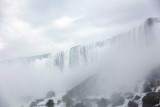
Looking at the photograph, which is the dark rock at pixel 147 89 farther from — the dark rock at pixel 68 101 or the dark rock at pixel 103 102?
the dark rock at pixel 68 101

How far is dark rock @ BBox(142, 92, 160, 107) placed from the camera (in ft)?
109

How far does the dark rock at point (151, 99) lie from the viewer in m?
33.1

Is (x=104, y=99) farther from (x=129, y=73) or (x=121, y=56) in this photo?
(x=121, y=56)

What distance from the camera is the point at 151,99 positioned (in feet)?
110

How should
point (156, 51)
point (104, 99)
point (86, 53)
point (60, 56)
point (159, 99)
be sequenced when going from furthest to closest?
point (60, 56)
point (86, 53)
point (156, 51)
point (104, 99)
point (159, 99)

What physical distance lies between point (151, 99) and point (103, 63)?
1086 inches

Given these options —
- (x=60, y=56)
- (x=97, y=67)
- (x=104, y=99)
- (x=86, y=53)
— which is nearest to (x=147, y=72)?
(x=104, y=99)

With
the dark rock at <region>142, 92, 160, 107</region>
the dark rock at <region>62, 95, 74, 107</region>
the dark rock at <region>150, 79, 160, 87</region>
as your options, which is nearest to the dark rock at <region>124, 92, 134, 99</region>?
the dark rock at <region>150, 79, 160, 87</region>

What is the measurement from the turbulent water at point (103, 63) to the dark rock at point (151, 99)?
8308 mm

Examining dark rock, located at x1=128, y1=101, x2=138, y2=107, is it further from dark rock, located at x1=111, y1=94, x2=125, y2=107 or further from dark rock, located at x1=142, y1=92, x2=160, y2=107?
dark rock, located at x1=111, y1=94, x2=125, y2=107

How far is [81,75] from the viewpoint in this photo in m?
62.9

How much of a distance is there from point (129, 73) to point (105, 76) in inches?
309

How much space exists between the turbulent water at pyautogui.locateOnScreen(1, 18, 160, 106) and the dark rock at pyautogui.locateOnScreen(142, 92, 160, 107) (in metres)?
8.31

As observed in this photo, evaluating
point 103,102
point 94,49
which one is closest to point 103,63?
point 94,49
